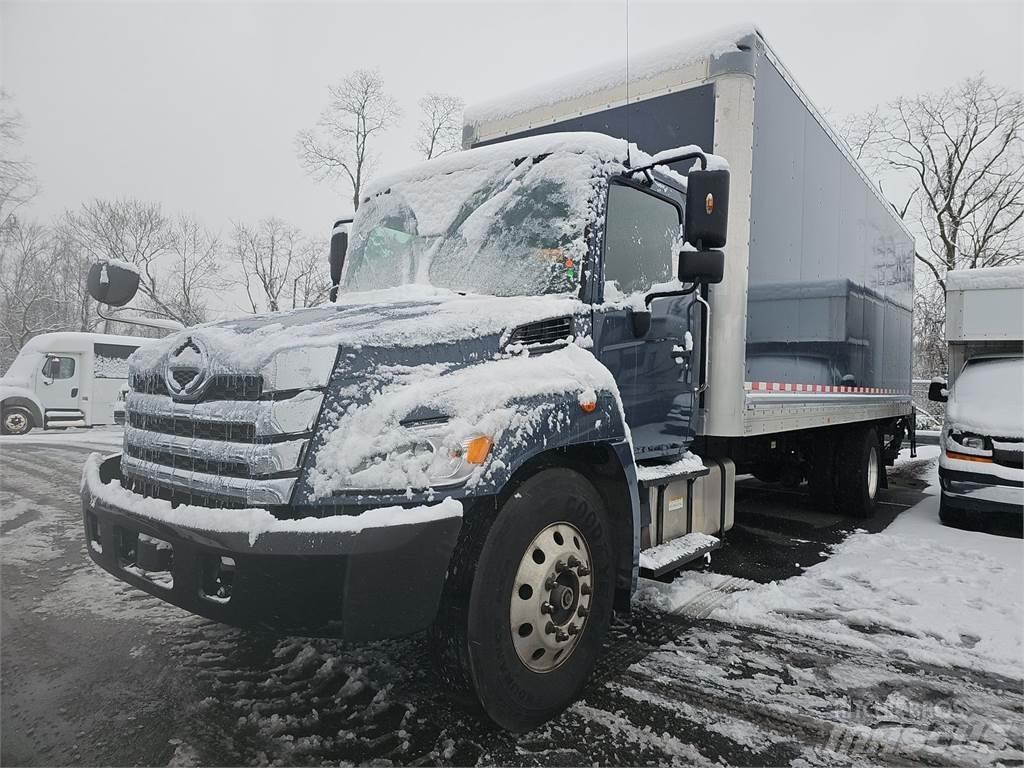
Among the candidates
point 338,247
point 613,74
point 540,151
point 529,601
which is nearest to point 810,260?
point 613,74

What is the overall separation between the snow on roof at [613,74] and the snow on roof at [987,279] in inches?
250

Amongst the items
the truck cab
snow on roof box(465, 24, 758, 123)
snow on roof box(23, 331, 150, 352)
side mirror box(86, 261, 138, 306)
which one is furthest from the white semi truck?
snow on roof box(23, 331, 150, 352)

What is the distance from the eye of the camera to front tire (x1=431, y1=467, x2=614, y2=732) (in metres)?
2.44

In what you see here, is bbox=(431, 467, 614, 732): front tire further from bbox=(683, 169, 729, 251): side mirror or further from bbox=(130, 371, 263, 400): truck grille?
bbox=(683, 169, 729, 251): side mirror

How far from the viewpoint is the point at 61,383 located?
18188 mm

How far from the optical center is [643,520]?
3646 mm

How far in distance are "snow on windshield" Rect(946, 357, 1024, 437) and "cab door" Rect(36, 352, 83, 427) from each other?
2068 cm

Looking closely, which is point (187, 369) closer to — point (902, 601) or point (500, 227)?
point (500, 227)

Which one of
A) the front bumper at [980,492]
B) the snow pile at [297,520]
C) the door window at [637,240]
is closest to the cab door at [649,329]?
the door window at [637,240]

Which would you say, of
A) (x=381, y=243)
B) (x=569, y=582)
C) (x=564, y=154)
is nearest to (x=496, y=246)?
(x=564, y=154)

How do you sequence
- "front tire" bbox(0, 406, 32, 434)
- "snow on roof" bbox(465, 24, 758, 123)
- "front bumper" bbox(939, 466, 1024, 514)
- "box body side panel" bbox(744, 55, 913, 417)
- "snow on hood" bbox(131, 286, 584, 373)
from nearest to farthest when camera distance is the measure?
"snow on hood" bbox(131, 286, 584, 373), "snow on roof" bbox(465, 24, 758, 123), "box body side panel" bbox(744, 55, 913, 417), "front bumper" bbox(939, 466, 1024, 514), "front tire" bbox(0, 406, 32, 434)

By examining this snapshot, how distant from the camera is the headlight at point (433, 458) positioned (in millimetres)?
2271

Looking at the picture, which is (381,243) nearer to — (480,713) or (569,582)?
(569,582)

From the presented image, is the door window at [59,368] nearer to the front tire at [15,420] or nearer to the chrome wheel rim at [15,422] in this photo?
the front tire at [15,420]
